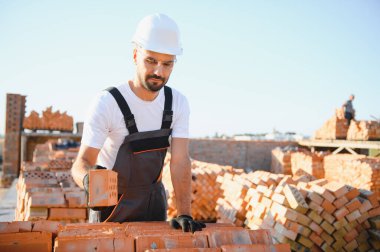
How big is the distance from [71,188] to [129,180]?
199 centimetres

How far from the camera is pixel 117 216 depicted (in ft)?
7.64

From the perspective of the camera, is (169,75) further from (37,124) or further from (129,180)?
(37,124)

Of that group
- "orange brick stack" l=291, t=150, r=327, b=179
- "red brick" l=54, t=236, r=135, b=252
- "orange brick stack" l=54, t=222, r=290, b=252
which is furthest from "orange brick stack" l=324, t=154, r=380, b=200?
"red brick" l=54, t=236, r=135, b=252

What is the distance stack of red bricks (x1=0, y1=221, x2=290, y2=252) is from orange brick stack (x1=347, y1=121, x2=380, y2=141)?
35.2 feet

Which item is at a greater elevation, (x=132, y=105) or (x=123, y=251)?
(x=132, y=105)

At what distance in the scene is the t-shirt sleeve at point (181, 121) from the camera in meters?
2.53

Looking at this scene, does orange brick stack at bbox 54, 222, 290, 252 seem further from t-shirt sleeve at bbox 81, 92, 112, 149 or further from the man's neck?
the man's neck

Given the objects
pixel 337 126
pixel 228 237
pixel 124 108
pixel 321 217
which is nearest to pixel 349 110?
pixel 337 126

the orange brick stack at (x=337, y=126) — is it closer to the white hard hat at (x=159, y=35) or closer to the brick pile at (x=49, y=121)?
the brick pile at (x=49, y=121)

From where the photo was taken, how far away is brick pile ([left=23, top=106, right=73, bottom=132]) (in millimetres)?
14945

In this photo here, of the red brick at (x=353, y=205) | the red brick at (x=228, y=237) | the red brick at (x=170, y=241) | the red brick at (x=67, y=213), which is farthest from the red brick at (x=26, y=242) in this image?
the red brick at (x=353, y=205)

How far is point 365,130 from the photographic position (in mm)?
11164

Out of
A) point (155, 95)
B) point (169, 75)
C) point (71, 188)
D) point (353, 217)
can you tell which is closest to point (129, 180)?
point (155, 95)

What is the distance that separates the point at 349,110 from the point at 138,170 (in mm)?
12201
